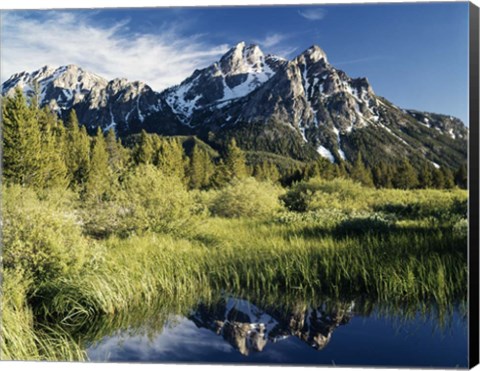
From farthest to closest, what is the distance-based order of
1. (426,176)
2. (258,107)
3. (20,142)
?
1. (258,107)
2. (20,142)
3. (426,176)

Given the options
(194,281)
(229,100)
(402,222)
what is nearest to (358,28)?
(229,100)

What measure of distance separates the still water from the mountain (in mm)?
1812

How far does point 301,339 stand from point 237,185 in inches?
77.9

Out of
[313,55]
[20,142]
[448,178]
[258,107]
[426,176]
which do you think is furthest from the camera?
[258,107]

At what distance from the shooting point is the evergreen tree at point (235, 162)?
239 inches

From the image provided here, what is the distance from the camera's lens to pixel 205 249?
19.9ft

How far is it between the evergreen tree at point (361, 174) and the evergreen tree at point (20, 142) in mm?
3811

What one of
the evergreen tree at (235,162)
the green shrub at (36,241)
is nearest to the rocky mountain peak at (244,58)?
the evergreen tree at (235,162)

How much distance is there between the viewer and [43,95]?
6.03 meters

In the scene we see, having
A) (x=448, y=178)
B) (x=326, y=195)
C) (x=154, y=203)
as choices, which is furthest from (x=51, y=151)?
(x=448, y=178)

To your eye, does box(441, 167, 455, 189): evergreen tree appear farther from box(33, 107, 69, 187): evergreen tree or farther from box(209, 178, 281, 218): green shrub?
box(33, 107, 69, 187): evergreen tree

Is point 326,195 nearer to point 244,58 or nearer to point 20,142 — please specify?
point 244,58

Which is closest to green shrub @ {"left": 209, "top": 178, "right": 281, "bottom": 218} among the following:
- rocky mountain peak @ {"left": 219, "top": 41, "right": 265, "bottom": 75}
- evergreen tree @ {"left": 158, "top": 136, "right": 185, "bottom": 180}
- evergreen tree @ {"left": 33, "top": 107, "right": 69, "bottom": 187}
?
evergreen tree @ {"left": 158, "top": 136, "right": 185, "bottom": 180}

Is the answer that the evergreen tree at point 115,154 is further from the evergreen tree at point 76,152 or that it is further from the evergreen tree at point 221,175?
the evergreen tree at point 221,175
